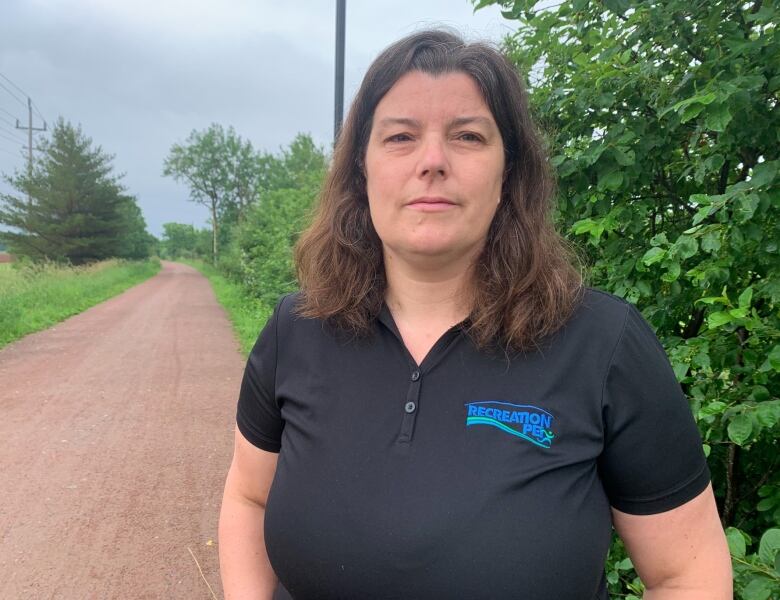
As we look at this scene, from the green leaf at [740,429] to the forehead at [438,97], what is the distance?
114 cm

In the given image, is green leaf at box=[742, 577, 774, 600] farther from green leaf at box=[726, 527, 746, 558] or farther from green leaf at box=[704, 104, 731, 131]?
green leaf at box=[704, 104, 731, 131]

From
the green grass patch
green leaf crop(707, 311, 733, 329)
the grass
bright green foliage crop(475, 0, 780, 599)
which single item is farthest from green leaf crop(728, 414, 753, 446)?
the grass

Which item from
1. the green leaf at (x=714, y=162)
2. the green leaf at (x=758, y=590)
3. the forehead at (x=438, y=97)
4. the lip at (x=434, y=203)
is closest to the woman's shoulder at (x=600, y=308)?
the lip at (x=434, y=203)

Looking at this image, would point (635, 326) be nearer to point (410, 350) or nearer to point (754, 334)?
point (410, 350)

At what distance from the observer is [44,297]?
15.4 metres

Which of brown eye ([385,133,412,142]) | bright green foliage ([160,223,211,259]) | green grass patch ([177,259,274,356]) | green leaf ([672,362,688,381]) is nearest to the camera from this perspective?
brown eye ([385,133,412,142])

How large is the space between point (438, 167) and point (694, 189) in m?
1.68

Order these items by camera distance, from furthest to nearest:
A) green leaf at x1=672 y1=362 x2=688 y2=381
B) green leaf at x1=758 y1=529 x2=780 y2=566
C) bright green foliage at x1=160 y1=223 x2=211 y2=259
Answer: bright green foliage at x1=160 y1=223 x2=211 y2=259
green leaf at x1=672 y1=362 x2=688 y2=381
green leaf at x1=758 y1=529 x2=780 y2=566

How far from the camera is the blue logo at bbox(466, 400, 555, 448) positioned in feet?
3.93

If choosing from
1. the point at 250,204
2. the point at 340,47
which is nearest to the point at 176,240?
the point at 250,204

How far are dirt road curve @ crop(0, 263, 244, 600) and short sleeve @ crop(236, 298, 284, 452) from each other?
2209 mm

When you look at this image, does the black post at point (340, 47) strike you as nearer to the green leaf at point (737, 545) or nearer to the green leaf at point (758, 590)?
the green leaf at point (737, 545)

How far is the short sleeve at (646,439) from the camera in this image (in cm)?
117

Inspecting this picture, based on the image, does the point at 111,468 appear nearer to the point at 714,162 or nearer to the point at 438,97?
the point at 438,97
